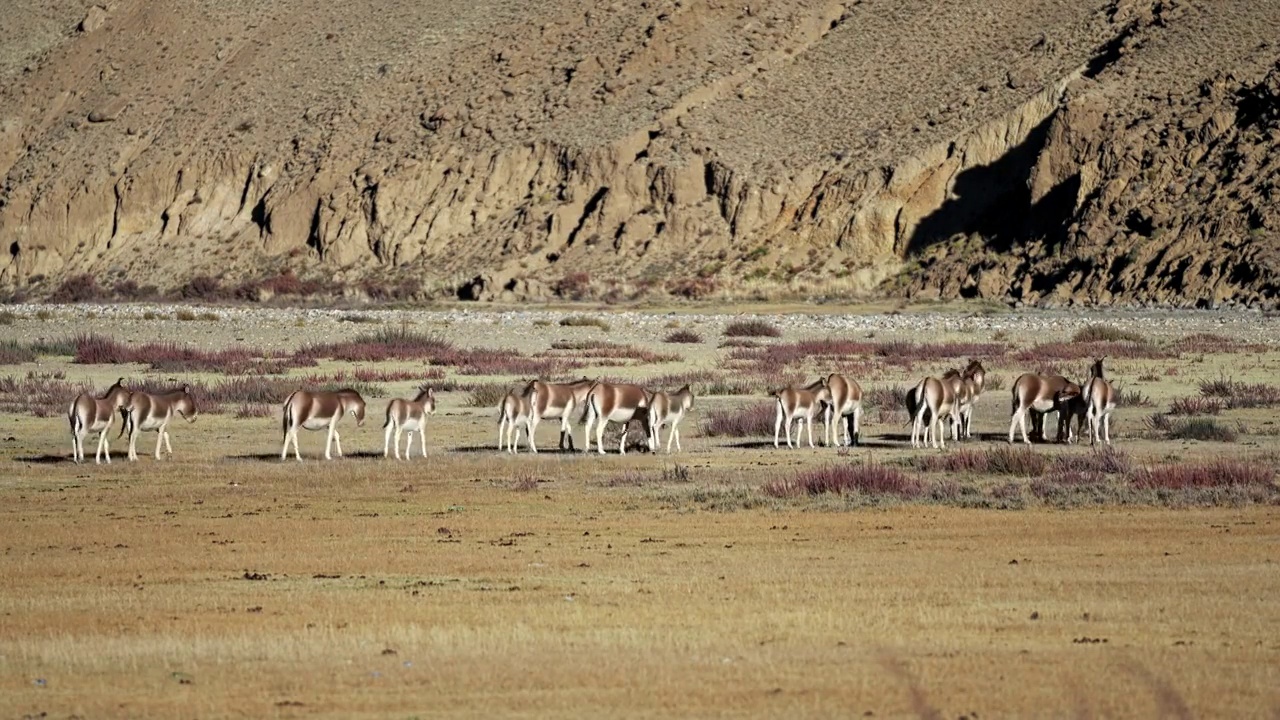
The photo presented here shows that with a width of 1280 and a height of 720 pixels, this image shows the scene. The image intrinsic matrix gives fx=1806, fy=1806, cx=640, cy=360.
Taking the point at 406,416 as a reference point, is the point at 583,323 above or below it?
above

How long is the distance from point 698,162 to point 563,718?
78.9 m

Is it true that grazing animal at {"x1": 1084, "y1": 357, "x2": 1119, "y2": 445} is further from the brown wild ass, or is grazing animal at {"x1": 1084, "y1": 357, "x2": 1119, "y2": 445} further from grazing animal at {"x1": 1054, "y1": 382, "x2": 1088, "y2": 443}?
the brown wild ass

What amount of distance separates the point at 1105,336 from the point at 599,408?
3142 cm

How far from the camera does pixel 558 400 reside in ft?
80.0

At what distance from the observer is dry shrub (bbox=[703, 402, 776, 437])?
28.1 metres

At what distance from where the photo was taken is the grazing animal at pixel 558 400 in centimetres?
2422

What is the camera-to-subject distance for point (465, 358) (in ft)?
145

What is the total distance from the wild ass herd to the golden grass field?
2.04 ft

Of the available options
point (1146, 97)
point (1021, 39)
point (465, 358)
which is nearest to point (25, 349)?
point (465, 358)

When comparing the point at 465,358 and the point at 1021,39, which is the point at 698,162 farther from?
the point at 465,358

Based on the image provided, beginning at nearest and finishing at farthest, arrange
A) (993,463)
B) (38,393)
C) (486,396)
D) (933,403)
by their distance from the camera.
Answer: (993,463)
(933,403)
(486,396)
(38,393)

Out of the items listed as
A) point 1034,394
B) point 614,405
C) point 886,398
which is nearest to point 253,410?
point 614,405

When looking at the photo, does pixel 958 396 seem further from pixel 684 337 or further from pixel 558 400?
pixel 684 337

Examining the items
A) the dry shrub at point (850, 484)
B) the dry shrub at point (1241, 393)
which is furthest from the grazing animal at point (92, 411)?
the dry shrub at point (1241, 393)
